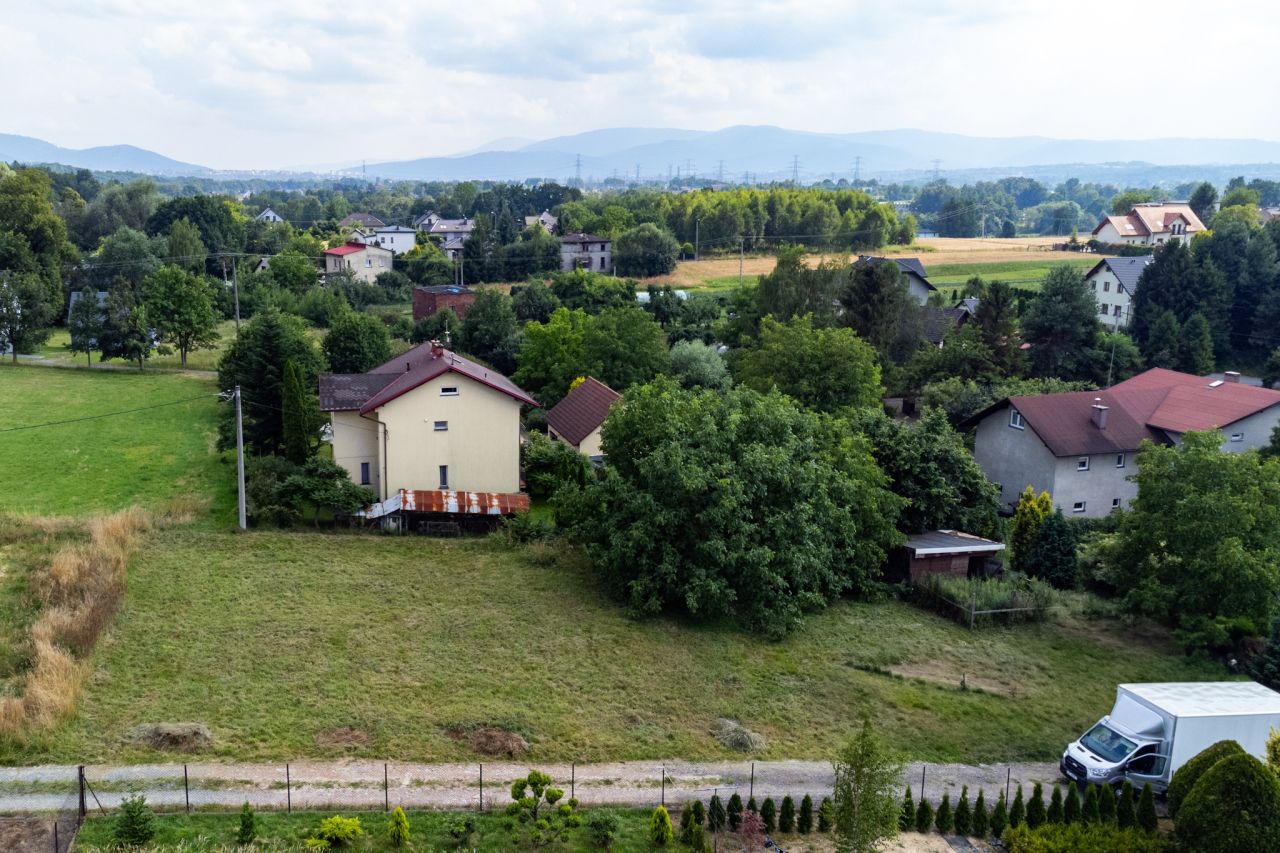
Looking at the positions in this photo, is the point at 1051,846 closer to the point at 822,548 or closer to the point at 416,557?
the point at 822,548

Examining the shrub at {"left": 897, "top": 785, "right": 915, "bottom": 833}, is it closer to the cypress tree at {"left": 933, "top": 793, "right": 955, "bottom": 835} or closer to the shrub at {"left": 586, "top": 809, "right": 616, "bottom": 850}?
the cypress tree at {"left": 933, "top": 793, "right": 955, "bottom": 835}

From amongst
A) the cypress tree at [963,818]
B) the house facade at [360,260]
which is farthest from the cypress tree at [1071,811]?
the house facade at [360,260]

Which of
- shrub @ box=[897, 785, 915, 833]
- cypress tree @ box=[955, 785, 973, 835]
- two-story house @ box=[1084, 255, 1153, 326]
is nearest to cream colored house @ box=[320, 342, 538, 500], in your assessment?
shrub @ box=[897, 785, 915, 833]

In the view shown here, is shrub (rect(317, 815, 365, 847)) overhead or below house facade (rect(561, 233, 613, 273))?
below

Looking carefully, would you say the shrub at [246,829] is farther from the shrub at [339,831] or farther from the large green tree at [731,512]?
the large green tree at [731,512]

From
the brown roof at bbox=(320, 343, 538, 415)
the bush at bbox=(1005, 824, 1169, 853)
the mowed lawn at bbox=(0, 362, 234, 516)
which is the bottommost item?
the bush at bbox=(1005, 824, 1169, 853)
